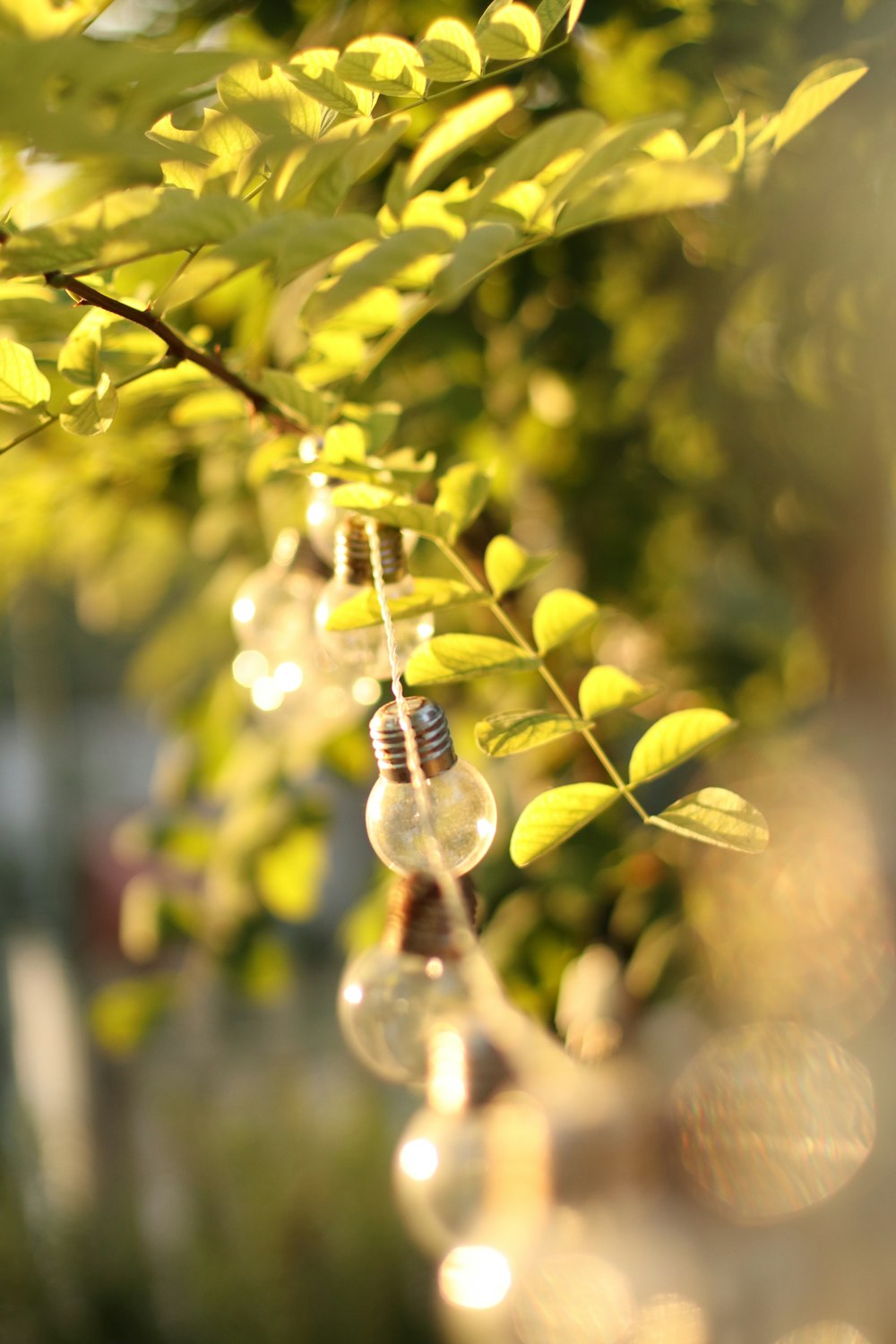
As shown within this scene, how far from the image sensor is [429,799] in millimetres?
555

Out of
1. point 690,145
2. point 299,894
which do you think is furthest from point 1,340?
point 299,894

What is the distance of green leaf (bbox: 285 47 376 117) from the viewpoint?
0.46 m

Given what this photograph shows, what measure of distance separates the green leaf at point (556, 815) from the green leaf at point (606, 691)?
0.05m

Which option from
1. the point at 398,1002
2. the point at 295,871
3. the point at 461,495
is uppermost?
the point at 461,495

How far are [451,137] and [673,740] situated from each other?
12.7 inches

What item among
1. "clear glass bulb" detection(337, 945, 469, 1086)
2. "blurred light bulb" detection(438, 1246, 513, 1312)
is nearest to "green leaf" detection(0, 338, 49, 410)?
"clear glass bulb" detection(337, 945, 469, 1086)

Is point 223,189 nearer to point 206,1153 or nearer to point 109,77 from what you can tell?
point 109,77

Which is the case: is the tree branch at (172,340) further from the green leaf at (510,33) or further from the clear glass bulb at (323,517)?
the green leaf at (510,33)

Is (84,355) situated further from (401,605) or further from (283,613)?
(283,613)

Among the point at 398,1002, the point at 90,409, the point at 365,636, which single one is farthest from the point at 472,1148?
the point at 90,409

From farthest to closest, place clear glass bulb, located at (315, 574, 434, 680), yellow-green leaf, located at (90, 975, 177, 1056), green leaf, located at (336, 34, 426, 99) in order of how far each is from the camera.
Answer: yellow-green leaf, located at (90, 975, 177, 1056) → clear glass bulb, located at (315, 574, 434, 680) → green leaf, located at (336, 34, 426, 99)

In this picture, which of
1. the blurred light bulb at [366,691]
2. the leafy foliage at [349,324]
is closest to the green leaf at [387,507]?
the leafy foliage at [349,324]

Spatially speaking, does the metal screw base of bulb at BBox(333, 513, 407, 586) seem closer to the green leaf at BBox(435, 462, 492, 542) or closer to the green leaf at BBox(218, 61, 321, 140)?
the green leaf at BBox(435, 462, 492, 542)

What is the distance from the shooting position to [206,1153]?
277 cm
